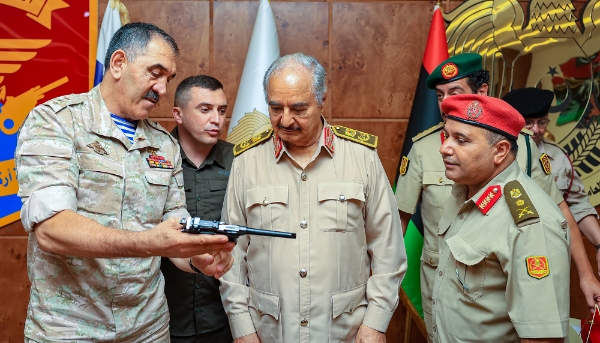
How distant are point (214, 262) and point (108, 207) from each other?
1.31 ft

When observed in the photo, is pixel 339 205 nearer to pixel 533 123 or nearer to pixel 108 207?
pixel 108 207

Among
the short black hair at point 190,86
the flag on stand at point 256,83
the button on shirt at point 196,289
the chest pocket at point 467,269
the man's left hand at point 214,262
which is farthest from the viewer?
the flag on stand at point 256,83

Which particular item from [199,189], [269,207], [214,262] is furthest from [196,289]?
[214,262]

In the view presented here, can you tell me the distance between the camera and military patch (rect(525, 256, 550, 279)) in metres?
1.74

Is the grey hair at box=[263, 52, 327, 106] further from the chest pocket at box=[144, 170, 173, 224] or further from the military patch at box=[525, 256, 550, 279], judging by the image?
the military patch at box=[525, 256, 550, 279]

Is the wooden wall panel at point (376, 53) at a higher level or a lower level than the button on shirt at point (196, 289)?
higher

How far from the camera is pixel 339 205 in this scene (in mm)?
2092

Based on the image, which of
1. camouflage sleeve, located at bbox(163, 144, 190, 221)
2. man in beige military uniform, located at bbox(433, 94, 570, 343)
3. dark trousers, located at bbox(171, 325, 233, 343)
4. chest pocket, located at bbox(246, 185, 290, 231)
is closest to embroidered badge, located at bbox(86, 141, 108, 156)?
camouflage sleeve, located at bbox(163, 144, 190, 221)

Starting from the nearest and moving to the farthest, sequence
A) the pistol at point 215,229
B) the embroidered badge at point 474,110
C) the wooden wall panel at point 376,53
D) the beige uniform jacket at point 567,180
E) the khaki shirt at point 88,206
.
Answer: the pistol at point 215,229 → the khaki shirt at point 88,206 → the embroidered badge at point 474,110 → the beige uniform jacket at point 567,180 → the wooden wall panel at point 376,53

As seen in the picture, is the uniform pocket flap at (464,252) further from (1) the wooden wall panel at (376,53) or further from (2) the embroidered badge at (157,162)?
(1) the wooden wall panel at (376,53)

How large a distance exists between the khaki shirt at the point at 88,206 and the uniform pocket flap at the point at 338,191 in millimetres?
583

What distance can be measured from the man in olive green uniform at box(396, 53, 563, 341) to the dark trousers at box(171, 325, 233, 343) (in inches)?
38.7

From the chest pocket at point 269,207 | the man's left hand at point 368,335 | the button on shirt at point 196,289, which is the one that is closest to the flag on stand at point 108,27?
the button on shirt at point 196,289

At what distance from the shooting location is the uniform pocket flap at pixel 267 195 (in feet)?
6.88
